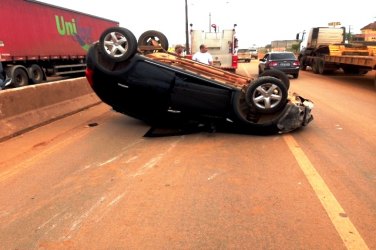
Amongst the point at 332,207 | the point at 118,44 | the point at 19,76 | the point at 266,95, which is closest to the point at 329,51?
the point at 19,76

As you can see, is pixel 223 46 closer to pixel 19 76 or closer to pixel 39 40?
pixel 39 40

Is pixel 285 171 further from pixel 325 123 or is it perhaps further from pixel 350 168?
pixel 325 123

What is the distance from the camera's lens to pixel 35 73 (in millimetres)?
18562

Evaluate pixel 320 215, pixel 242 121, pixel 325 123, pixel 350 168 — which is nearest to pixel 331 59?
pixel 325 123

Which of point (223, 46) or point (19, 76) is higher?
point (223, 46)

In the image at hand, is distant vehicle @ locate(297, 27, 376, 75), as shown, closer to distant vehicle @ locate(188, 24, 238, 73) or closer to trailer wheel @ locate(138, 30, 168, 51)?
distant vehicle @ locate(188, 24, 238, 73)

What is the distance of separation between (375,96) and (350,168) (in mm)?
9138

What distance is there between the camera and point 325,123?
8461 millimetres

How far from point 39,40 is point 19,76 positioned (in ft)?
7.62

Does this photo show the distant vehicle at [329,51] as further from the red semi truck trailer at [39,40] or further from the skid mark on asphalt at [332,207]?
the skid mark on asphalt at [332,207]

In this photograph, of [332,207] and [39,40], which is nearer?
[332,207]

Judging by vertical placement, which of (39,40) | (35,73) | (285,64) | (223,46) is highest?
(39,40)

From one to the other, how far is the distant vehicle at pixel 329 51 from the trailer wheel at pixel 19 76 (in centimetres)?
1411

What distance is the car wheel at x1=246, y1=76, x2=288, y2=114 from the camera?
7055mm
